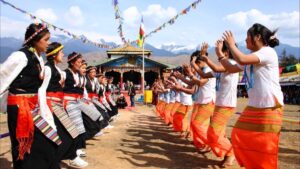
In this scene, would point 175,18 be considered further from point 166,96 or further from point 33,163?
point 33,163

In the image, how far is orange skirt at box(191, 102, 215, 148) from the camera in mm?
6852

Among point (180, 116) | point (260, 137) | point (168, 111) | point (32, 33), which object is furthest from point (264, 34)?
point (168, 111)

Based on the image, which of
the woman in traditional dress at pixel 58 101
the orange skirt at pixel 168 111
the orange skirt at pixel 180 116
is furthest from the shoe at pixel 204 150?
the orange skirt at pixel 168 111

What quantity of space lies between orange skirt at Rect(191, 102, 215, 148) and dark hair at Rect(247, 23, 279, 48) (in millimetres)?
3003

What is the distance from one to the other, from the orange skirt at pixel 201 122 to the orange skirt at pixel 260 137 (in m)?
2.49

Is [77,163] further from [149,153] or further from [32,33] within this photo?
→ [32,33]

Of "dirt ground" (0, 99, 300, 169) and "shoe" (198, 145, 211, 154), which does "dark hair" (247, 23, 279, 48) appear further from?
"shoe" (198, 145, 211, 154)

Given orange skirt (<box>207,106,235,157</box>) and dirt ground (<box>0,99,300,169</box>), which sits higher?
orange skirt (<box>207,106,235,157</box>)

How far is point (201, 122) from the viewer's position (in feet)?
22.6

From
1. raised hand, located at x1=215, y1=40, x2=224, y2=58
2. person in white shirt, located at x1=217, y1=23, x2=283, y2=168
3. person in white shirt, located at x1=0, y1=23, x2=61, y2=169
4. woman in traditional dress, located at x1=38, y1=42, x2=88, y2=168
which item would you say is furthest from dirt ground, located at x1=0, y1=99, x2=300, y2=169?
raised hand, located at x1=215, y1=40, x2=224, y2=58

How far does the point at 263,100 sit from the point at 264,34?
717mm

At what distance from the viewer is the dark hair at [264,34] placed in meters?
4.10

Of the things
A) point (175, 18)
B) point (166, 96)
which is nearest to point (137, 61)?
point (175, 18)

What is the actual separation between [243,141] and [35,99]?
2376mm
